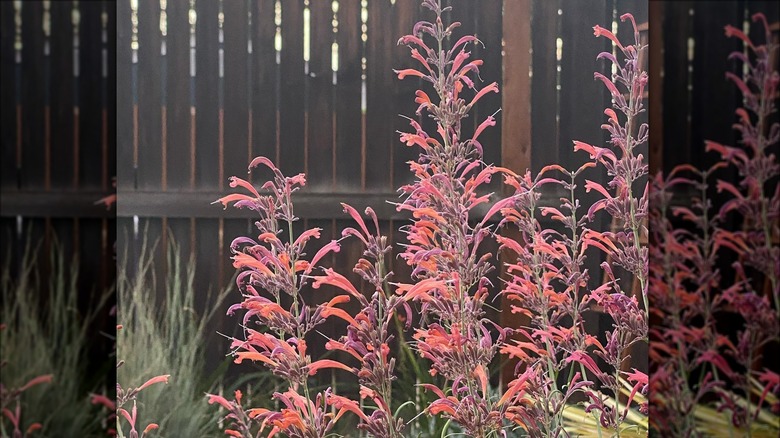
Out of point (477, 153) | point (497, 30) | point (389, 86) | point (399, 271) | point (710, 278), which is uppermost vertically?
point (497, 30)

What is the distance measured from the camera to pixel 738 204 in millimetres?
904

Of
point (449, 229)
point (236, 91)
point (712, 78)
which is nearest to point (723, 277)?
point (712, 78)

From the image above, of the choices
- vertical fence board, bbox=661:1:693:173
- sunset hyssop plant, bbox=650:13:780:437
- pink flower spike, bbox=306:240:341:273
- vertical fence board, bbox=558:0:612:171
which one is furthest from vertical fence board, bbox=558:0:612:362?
vertical fence board, bbox=661:1:693:173

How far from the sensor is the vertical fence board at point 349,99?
1793 millimetres

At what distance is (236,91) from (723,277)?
132cm

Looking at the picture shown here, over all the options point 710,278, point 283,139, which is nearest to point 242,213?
point 283,139

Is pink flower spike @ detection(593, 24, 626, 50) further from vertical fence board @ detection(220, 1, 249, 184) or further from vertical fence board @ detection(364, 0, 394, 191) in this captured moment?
vertical fence board @ detection(220, 1, 249, 184)

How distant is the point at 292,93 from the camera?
5.90 ft

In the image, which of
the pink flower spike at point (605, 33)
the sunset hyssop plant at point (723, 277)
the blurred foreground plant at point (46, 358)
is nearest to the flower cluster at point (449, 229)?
the pink flower spike at point (605, 33)

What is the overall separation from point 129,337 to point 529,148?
120 cm

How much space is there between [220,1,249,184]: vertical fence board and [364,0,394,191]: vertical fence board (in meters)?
0.33

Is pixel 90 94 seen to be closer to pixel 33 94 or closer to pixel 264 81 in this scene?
pixel 33 94

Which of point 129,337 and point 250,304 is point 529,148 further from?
point 129,337

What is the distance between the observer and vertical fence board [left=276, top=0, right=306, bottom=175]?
1.79 meters
